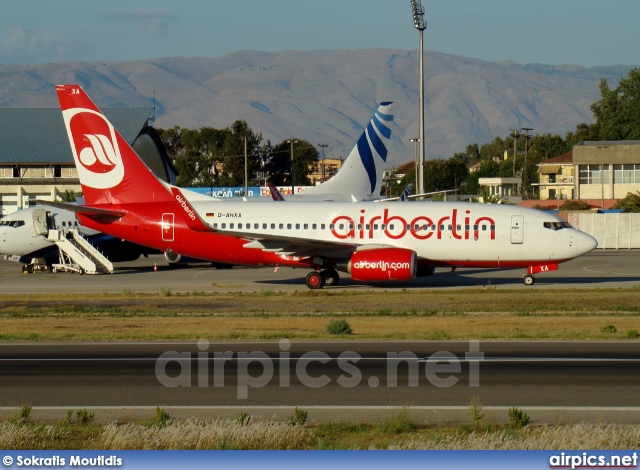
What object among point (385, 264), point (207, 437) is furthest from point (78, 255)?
point (207, 437)

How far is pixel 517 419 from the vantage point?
12.5m

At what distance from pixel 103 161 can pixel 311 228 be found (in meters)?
9.07

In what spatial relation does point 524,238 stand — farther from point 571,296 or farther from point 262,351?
point 262,351

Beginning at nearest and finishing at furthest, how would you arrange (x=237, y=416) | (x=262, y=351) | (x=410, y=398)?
(x=237, y=416) < (x=410, y=398) < (x=262, y=351)

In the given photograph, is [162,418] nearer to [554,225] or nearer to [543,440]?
[543,440]

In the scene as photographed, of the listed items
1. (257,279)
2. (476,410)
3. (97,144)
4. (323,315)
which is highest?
(97,144)

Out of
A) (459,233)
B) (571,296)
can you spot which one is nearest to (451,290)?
(459,233)

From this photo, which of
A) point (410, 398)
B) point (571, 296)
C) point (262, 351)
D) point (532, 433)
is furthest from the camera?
point (571, 296)

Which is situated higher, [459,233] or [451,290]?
[459,233]

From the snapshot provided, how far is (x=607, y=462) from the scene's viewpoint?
825 cm

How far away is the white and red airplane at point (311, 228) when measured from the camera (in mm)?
34750

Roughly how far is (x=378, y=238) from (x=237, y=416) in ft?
74.9

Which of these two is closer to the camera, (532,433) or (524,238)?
(532,433)

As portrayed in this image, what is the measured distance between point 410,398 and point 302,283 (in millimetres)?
24813
